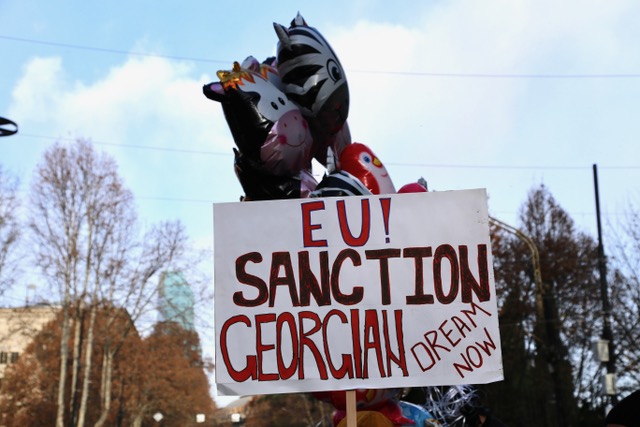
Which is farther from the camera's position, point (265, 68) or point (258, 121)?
point (265, 68)

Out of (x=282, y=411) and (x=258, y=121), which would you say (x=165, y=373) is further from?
(x=258, y=121)

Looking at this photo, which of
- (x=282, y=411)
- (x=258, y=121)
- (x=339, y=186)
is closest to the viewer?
(x=339, y=186)

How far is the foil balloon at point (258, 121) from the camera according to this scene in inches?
273

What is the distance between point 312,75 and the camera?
7.38 m

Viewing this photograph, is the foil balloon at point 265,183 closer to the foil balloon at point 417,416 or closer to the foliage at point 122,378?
the foil balloon at point 417,416

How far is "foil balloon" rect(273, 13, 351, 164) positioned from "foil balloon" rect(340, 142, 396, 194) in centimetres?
34

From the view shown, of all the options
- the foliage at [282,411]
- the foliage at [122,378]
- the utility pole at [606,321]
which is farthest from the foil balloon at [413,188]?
the foliage at [282,411]

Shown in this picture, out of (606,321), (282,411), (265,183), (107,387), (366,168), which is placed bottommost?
(282,411)

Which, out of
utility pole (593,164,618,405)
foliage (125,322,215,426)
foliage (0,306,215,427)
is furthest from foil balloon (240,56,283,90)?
foliage (0,306,215,427)

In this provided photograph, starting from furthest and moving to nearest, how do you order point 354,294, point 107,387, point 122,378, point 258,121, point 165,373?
point 165,373 → point 122,378 → point 107,387 → point 258,121 → point 354,294

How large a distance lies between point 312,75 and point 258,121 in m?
0.76

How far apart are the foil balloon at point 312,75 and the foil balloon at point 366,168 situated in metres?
0.34

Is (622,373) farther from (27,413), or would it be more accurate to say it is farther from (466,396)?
(27,413)

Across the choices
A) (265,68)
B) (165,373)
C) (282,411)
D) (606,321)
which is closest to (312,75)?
(265,68)
